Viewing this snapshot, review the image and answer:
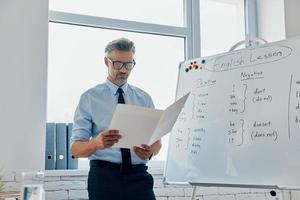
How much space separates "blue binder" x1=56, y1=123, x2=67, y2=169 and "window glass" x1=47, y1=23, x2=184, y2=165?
5.7 inches

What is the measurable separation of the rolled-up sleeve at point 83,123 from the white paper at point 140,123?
0.97 ft

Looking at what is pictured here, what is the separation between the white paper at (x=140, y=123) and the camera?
1.79m

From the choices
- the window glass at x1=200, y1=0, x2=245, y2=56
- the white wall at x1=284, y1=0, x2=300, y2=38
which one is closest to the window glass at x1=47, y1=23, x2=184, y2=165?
the window glass at x1=200, y1=0, x2=245, y2=56

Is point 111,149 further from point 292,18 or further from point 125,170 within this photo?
point 292,18

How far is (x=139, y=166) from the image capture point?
2150mm

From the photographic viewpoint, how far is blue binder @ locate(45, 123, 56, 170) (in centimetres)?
257

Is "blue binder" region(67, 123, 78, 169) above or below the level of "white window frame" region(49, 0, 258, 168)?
below

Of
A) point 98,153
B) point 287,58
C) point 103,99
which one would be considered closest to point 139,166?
point 98,153

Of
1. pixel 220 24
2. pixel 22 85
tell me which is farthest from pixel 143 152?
pixel 220 24

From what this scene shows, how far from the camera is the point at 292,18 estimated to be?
11.1 feet

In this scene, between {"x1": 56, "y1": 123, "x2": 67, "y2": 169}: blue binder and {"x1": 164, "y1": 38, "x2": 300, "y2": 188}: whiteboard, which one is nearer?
{"x1": 164, "y1": 38, "x2": 300, "y2": 188}: whiteboard

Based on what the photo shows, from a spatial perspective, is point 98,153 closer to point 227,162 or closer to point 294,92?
point 227,162

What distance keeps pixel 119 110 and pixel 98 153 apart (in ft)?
1.46

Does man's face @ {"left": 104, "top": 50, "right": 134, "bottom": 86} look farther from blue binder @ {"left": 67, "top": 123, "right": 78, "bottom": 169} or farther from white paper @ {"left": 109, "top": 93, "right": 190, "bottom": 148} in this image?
blue binder @ {"left": 67, "top": 123, "right": 78, "bottom": 169}
